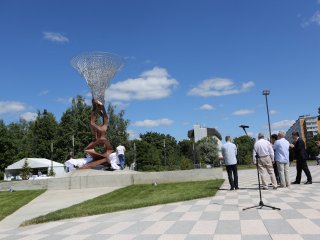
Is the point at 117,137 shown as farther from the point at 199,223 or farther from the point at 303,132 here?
the point at 303,132

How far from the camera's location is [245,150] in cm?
11369

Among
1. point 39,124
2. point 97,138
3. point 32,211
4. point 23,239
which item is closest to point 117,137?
point 39,124

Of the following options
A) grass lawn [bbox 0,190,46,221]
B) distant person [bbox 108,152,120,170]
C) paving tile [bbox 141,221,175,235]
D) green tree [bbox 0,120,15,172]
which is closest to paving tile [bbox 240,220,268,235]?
paving tile [bbox 141,221,175,235]

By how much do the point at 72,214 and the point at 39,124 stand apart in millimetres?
60661

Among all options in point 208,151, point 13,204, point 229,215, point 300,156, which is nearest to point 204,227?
point 229,215

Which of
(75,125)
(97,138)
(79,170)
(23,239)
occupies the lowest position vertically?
(23,239)

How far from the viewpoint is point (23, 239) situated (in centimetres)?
702

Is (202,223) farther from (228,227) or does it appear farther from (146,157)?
(146,157)

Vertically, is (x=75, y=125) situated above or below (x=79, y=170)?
above

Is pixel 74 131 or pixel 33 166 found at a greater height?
pixel 74 131

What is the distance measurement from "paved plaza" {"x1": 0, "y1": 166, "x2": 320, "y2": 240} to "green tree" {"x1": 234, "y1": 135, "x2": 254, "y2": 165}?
44574 mm

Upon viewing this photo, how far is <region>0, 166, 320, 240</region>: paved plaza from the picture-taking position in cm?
607

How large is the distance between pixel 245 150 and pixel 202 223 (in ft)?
361

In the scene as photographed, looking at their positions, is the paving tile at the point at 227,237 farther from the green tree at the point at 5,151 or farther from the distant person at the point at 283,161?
the green tree at the point at 5,151
